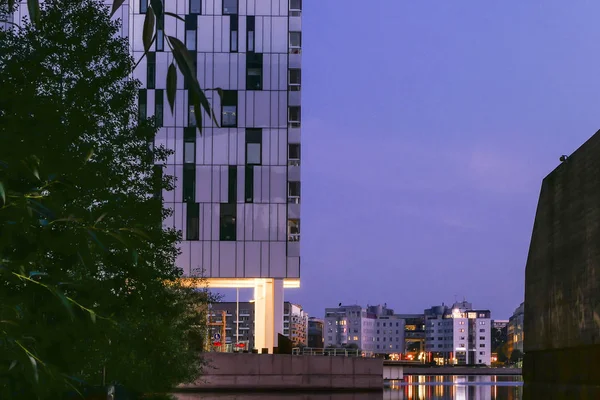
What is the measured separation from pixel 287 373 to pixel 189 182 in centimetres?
1719

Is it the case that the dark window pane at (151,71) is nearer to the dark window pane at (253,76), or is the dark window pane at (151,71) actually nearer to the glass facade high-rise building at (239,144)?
the glass facade high-rise building at (239,144)

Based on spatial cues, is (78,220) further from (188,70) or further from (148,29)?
(188,70)

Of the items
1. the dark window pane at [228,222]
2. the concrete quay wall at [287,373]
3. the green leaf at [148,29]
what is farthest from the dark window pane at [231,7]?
the green leaf at [148,29]

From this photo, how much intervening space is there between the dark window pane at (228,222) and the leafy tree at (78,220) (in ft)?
80.1

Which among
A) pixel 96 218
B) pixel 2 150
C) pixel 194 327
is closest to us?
pixel 96 218

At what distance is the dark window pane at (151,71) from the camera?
260ft

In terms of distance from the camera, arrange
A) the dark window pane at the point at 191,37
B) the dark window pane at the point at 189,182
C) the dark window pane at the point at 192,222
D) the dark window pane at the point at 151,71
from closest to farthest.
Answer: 1. the dark window pane at the point at 192,222
2. the dark window pane at the point at 189,182
3. the dark window pane at the point at 191,37
4. the dark window pane at the point at 151,71

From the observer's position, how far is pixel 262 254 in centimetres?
7625

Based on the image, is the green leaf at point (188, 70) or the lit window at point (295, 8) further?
the lit window at point (295, 8)

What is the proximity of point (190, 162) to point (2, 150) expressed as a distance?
72191 millimetres

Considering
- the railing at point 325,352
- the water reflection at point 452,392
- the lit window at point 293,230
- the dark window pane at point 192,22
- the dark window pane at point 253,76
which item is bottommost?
the water reflection at point 452,392

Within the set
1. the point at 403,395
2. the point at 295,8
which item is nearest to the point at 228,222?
the point at 295,8

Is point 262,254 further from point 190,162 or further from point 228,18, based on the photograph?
point 228,18

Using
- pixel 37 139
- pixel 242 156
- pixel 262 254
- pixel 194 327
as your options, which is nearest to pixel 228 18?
pixel 242 156
